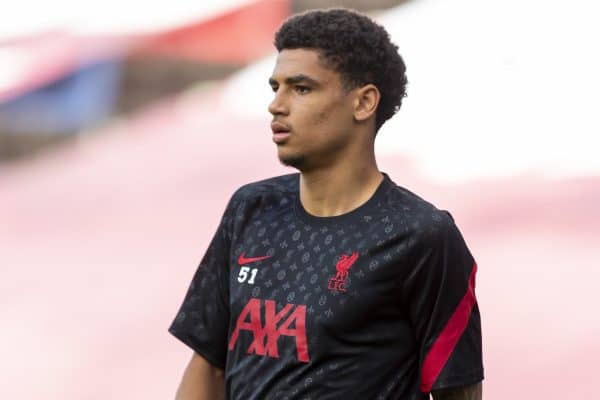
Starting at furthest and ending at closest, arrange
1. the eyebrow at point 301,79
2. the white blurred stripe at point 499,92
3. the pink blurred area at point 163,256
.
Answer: the white blurred stripe at point 499,92
the pink blurred area at point 163,256
the eyebrow at point 301,79

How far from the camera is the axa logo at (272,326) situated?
241 centimetres

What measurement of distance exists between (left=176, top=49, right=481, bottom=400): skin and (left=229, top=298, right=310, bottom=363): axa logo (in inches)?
8.7

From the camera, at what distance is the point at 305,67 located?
2523 mm

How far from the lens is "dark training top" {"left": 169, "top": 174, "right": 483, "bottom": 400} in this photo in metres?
2.40

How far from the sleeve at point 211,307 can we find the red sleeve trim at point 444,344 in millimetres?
425

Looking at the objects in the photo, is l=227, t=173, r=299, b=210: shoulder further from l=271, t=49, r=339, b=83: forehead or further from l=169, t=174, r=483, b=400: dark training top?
l=271, t=49, r=339, b=83: forehead

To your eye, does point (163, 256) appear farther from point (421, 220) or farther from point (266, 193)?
point (421, 220)

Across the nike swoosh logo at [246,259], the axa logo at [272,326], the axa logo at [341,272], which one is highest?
the nike swoosh logo at [246,259]

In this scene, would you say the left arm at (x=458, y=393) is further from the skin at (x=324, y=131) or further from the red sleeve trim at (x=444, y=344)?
the skin at (x=324, y=131)

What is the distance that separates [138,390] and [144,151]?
293 cm

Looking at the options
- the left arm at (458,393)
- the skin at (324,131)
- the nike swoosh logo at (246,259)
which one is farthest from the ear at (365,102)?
the left arm at (458,393)

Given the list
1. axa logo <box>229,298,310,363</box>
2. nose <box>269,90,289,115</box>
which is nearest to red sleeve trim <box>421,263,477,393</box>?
axa logo <box>229,298,310,363</box>

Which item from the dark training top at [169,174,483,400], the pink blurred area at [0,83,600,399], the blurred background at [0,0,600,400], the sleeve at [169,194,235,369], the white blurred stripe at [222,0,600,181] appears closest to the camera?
the dark training top at [169,174,483,400]

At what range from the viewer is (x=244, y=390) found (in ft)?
8.09
